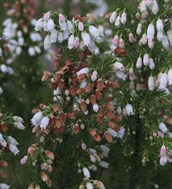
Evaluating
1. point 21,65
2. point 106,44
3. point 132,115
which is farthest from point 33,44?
point 132,115

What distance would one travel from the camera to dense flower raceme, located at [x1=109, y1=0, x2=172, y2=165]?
5027 mm

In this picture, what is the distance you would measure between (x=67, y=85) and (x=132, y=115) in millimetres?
915

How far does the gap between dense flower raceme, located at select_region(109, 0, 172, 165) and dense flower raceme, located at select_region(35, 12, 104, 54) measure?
338 millimetres

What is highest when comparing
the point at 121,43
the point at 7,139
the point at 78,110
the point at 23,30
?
the point at 23,30

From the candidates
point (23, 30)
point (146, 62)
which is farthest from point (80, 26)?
point (23, 30)

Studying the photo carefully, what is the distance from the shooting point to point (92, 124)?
17.0 ft

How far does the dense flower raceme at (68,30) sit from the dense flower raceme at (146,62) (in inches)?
13.3

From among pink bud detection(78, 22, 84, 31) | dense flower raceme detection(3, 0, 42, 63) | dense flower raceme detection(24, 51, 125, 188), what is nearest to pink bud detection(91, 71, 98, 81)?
dense flower raceme detection(24, 51, 125, 188)

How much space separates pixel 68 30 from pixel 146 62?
82 cm

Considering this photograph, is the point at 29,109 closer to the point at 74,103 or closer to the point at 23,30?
the point at 23,30

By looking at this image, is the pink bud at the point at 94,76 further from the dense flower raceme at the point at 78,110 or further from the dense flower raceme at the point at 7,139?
the dense flower raceme at the point at 7,139

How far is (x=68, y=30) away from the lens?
5078mm

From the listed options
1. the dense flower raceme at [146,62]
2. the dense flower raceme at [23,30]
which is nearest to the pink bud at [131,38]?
the dense flower raceme at [146,62]

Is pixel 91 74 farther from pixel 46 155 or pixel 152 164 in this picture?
pixel 152 164
